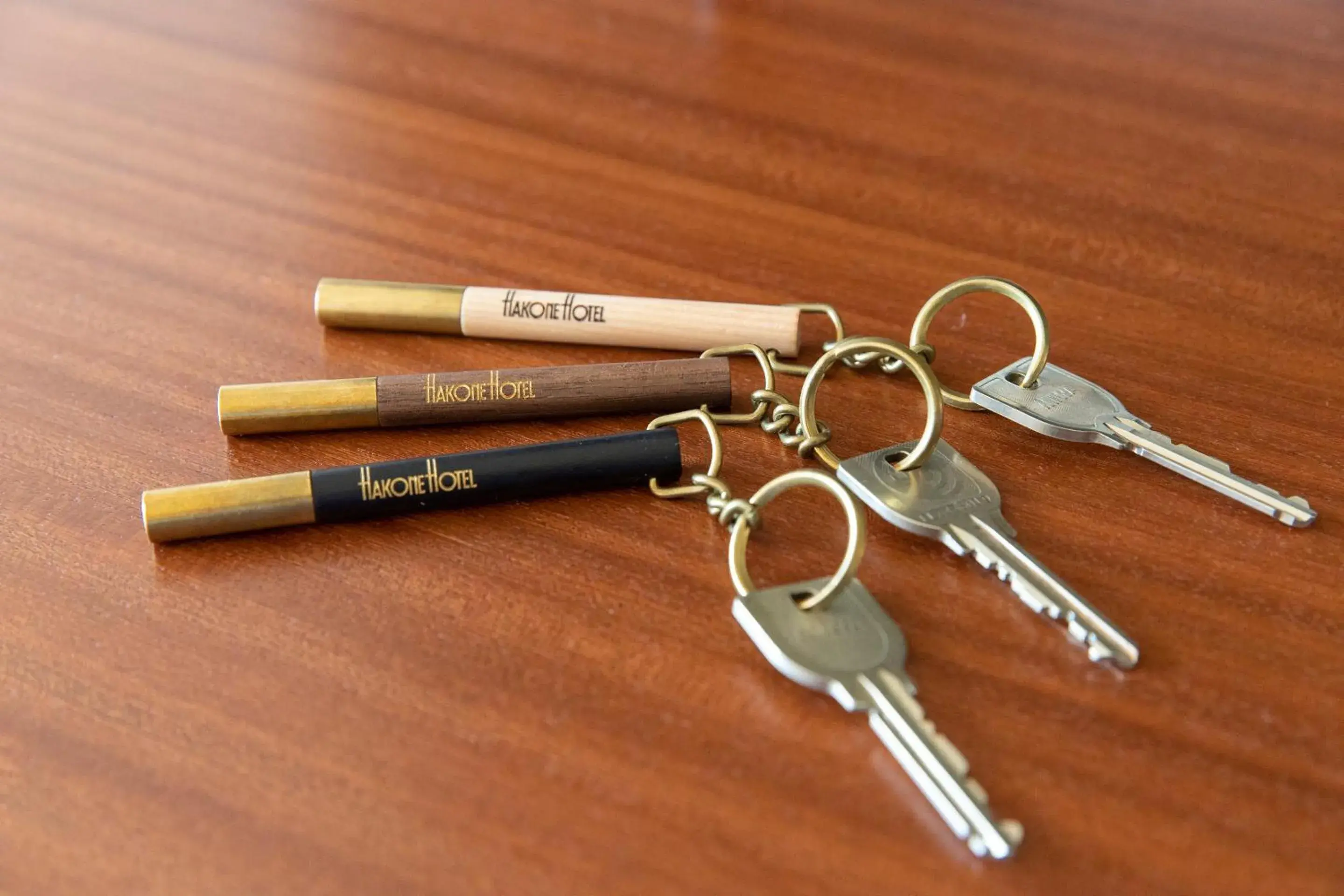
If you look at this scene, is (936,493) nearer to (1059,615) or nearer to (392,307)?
(1059,615)

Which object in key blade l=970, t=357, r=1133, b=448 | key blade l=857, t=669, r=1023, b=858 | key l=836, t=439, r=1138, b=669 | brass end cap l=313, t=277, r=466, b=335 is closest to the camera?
key blade l=857, t=669, r=1023, b=858

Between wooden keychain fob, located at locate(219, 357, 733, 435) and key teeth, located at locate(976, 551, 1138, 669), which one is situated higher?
wooden keychain fob, located at locate(219, 357, 733, 435)

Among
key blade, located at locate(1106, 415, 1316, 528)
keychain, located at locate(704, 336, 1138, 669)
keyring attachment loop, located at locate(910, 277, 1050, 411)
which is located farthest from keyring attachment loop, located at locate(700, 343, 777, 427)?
key blade, located at locate(1106, 415, 1316, 528)

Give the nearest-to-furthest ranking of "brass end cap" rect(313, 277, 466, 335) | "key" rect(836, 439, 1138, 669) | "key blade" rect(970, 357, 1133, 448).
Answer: "key" rect(836, 439, 1138, 669), "key blade" rect(970, 357, 1133, 448), "brass end cap" rect(313, 277, 466, 335)

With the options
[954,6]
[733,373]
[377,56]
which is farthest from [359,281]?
[954,6]

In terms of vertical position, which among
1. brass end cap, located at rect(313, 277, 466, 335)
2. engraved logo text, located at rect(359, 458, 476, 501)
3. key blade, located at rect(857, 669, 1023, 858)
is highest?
brass end cap, located at rect(313, 277, 466, 335)

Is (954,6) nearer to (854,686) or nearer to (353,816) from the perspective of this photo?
(854,686)

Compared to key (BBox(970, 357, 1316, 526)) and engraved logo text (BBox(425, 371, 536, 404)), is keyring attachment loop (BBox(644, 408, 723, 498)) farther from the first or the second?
key (BBox(970, 357, 1316, 526))

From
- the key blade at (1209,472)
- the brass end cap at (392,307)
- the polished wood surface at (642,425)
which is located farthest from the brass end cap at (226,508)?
the key blade at (1209,472)
